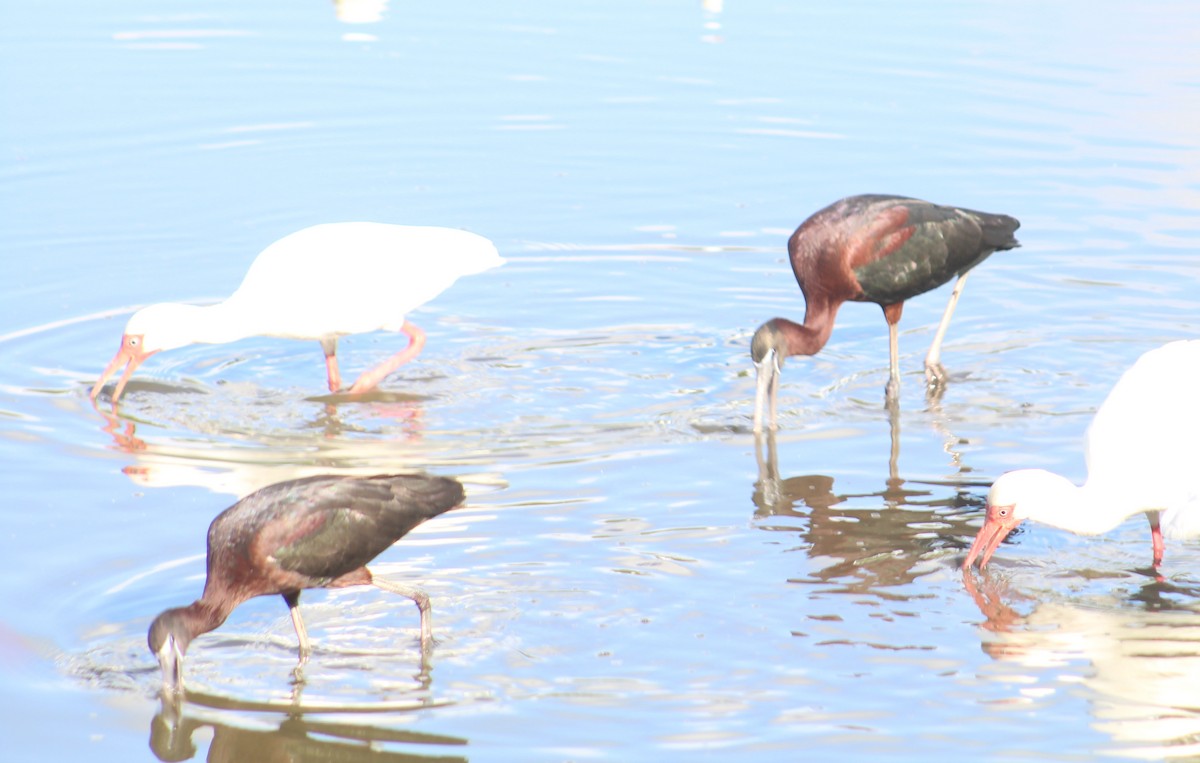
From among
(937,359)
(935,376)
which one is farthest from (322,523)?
(937,359)

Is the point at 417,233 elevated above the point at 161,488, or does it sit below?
above

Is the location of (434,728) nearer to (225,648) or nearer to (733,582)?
(225,648)

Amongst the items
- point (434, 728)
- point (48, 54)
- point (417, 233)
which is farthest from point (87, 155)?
point (434, 728)

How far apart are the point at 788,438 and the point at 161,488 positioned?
3.25 m

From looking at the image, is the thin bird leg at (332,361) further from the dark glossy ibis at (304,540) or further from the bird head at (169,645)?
the bird head at (169,645)

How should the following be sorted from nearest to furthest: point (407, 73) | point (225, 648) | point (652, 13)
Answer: point (225, 648)
point (407, 73)
point (652, 13)

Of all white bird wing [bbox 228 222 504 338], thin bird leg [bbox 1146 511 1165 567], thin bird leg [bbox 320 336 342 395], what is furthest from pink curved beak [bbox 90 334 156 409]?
thin bird leg [bbox 1146 511 1165 567]

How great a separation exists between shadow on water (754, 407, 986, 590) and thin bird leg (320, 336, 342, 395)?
2672 millimetres

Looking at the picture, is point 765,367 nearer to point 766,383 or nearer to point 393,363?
point 766,383

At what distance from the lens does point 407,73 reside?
56.3 ft

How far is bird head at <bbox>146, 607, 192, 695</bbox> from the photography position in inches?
268

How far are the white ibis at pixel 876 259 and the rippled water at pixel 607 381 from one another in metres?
0.34

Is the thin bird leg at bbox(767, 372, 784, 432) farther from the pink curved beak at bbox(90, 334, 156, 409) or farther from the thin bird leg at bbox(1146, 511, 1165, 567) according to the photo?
the pink curved beak at bbox(90, 334, 156, 409)

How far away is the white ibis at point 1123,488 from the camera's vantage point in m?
8.03
